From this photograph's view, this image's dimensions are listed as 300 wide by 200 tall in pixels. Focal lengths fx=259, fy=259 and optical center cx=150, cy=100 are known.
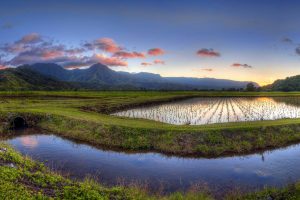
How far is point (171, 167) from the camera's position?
26422mm

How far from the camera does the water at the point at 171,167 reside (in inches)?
894

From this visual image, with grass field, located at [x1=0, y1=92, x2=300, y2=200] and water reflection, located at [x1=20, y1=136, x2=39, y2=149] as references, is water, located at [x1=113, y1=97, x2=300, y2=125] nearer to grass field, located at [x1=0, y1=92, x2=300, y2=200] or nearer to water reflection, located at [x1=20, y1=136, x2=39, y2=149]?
grass field, located at [x1=0, y1=92, x2=300, y2=200]

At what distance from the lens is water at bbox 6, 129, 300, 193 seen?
22719 millimetres

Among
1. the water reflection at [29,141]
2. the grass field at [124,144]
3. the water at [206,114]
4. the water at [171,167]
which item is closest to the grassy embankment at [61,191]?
the grass field at [124,144]

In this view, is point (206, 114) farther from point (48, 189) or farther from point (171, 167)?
point (48, 189)

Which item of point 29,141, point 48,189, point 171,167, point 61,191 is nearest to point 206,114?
point 171,167

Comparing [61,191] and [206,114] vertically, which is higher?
[206,114]

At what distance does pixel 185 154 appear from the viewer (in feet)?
99.0

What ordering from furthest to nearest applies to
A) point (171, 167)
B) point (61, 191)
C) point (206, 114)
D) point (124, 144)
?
point (206, 114)
point (124, 144)
point (171, 167)
point (61, 191)

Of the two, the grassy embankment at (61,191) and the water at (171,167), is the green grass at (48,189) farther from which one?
the water at (171,167)

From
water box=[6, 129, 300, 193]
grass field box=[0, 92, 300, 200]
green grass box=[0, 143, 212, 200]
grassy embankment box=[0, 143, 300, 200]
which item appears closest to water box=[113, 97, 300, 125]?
grass field box=[0, 92, 300, 200]

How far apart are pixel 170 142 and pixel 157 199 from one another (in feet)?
47.3

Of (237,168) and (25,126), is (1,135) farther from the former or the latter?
(237,168)

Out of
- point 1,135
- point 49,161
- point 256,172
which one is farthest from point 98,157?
point 1,135
